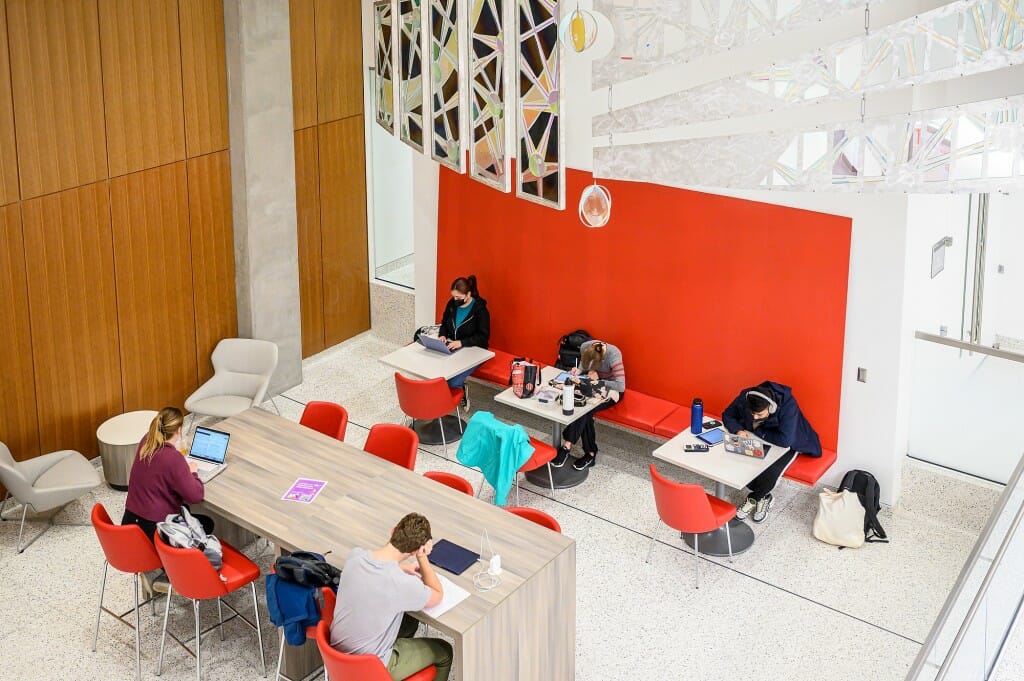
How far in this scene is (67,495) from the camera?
7.43 m

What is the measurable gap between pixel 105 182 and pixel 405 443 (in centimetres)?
314

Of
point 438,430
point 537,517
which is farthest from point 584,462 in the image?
point 537,517

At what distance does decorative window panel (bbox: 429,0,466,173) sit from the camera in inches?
229

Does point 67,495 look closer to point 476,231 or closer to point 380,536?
point 380,536

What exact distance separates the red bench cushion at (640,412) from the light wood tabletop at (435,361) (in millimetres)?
1164

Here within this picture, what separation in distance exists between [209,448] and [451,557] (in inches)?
76.7

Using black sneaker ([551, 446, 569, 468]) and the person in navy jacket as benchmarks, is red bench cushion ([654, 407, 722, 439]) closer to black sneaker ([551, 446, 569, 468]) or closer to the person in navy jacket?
the person in navy jacket

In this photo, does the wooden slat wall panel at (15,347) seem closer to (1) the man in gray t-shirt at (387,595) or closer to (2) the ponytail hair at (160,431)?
(2) the ponytail hair at (160,431)

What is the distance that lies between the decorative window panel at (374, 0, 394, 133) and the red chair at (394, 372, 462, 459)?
2277 mm

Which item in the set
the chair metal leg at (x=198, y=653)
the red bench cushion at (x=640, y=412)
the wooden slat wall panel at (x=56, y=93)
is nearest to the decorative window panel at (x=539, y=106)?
the chair metal leg at (x=198, y=653)

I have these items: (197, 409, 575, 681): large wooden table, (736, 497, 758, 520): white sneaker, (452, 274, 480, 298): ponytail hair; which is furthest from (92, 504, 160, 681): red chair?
(736, 497, 758, 520): white sneaker

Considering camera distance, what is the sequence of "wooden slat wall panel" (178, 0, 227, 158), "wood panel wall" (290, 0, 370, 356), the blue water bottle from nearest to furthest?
the blue water bottle
"wooden slat wall panel" (178, 0, 227, 158)
"wood panel wall" (290, 0, 370, 356)

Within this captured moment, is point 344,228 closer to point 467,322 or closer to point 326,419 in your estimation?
point 467,322

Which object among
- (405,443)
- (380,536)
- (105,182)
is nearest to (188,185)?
(105,182)
